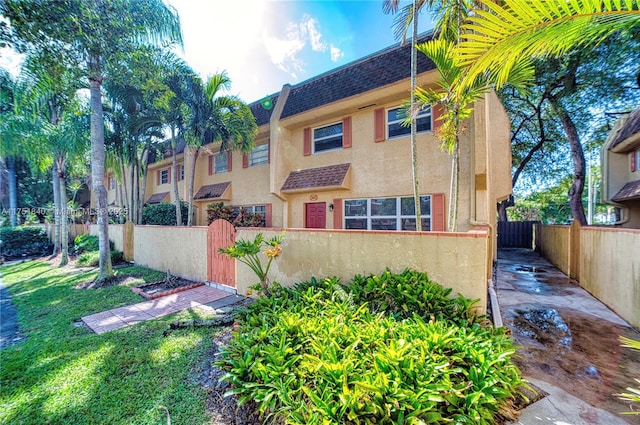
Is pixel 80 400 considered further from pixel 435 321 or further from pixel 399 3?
pixel 399 3

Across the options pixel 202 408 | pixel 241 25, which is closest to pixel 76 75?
pixel 241 25

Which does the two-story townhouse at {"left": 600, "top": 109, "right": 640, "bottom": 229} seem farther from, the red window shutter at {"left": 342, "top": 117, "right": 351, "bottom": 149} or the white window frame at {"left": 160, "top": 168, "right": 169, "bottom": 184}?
the white window frame at {"left": 160, "top": 168, "right": 169, "bottom": 184}

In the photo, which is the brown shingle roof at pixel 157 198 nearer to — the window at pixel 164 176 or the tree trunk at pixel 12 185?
the window at pixel 164 176

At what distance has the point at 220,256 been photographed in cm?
766

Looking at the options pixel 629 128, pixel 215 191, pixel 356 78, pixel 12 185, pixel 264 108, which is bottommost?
pixel 215 191

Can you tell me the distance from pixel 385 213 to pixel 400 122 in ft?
10.2

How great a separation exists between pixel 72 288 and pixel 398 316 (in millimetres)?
9967

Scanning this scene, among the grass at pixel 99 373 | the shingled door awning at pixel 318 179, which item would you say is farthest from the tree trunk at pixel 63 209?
the shingled door awning at pixel 318 179

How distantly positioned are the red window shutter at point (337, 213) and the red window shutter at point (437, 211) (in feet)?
11.0

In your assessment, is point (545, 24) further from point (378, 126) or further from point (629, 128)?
point (629, 128)

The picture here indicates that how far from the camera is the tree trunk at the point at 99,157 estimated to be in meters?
8.61

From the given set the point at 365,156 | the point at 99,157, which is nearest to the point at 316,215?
the point at 365,156

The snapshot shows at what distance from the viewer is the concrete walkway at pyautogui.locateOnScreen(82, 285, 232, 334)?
543 cm

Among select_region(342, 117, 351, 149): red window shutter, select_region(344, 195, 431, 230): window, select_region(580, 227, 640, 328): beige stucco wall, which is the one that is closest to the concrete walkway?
select_region(344, 195, 431, 230): window
